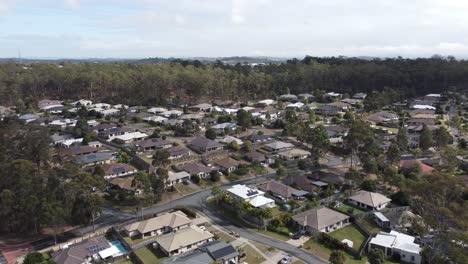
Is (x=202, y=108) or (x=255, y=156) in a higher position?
(x=202, y=108)

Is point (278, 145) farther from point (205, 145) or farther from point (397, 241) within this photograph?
point (397, 241)

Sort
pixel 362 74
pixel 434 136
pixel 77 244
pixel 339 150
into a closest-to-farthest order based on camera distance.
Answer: pixel 77 244 → pixel 339 150 → pixel 434 136 → pixel 362 74

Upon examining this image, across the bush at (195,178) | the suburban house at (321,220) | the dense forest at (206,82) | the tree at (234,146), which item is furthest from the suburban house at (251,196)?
the dense forest at (206,82)

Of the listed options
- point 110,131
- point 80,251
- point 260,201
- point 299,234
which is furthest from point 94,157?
point 299,234

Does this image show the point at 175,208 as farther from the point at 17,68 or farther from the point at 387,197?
the point at 17,68

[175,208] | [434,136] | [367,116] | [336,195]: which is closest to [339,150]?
[336,195]

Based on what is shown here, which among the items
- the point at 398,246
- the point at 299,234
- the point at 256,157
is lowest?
the point at 299,234
